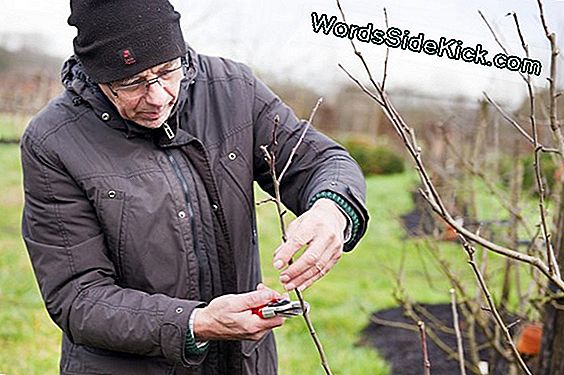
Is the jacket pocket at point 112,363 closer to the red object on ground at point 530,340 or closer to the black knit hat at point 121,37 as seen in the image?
the black knit hat at point 121,37

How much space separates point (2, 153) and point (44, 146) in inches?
437

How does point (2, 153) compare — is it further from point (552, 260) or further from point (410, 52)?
point (552, 260)

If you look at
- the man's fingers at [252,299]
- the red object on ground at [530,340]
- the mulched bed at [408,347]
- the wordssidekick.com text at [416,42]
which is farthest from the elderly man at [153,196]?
the mulched bed at [408,347]

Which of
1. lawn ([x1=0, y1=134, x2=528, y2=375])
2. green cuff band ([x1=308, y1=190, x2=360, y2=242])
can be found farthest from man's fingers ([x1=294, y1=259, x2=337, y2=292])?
lawn ([x1=0, y1=134, x2=528, y2=375])

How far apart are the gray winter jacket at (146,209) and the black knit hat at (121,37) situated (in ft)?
0.43

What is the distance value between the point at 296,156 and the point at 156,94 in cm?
42

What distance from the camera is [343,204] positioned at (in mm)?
1867

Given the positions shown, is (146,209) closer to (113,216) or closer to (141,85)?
(113,216)

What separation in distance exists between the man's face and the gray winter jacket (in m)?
0.06

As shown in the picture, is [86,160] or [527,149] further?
[527,149]

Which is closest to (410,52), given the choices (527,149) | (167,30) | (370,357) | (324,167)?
(324,167)

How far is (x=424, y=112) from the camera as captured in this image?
12.4 metres

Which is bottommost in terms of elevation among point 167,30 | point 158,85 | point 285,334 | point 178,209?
point 285,334

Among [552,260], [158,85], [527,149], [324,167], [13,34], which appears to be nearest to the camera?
[552,260]
